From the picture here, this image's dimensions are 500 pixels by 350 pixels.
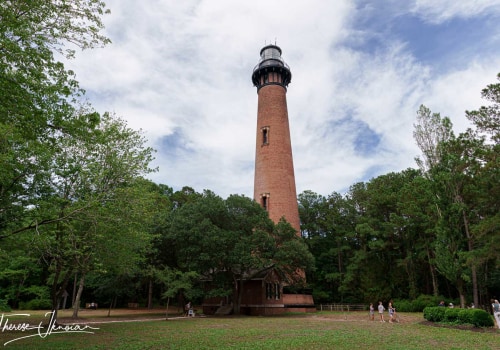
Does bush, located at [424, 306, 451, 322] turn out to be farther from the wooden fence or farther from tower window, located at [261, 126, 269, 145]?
tower window, located at [261, 126, 269, 145]

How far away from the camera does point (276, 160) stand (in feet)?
100

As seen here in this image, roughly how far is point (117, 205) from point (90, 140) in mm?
4059

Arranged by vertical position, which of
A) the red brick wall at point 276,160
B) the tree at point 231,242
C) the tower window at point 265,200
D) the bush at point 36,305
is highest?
the red brick wall at point 276,160

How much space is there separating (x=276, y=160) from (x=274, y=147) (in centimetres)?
124

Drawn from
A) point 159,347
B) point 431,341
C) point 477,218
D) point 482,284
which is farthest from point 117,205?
point 482,284

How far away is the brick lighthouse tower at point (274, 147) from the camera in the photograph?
97.3 feet

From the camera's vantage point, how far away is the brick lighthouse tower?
2967cm

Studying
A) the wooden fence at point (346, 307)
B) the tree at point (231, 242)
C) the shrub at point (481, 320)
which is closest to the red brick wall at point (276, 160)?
the tree at point (231, 242)

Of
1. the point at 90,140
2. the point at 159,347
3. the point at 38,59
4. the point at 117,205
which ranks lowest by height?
the point at 159,347

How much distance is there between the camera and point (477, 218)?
935 inches

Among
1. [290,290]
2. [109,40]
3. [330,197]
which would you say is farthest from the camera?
[330,197]

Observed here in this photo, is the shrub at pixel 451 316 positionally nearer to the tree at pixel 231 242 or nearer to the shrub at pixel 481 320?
the shrub at pixel 481 320

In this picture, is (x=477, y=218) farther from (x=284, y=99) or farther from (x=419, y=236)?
(x=284, y=99)

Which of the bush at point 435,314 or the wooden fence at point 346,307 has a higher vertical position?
the bush at point 435,314
